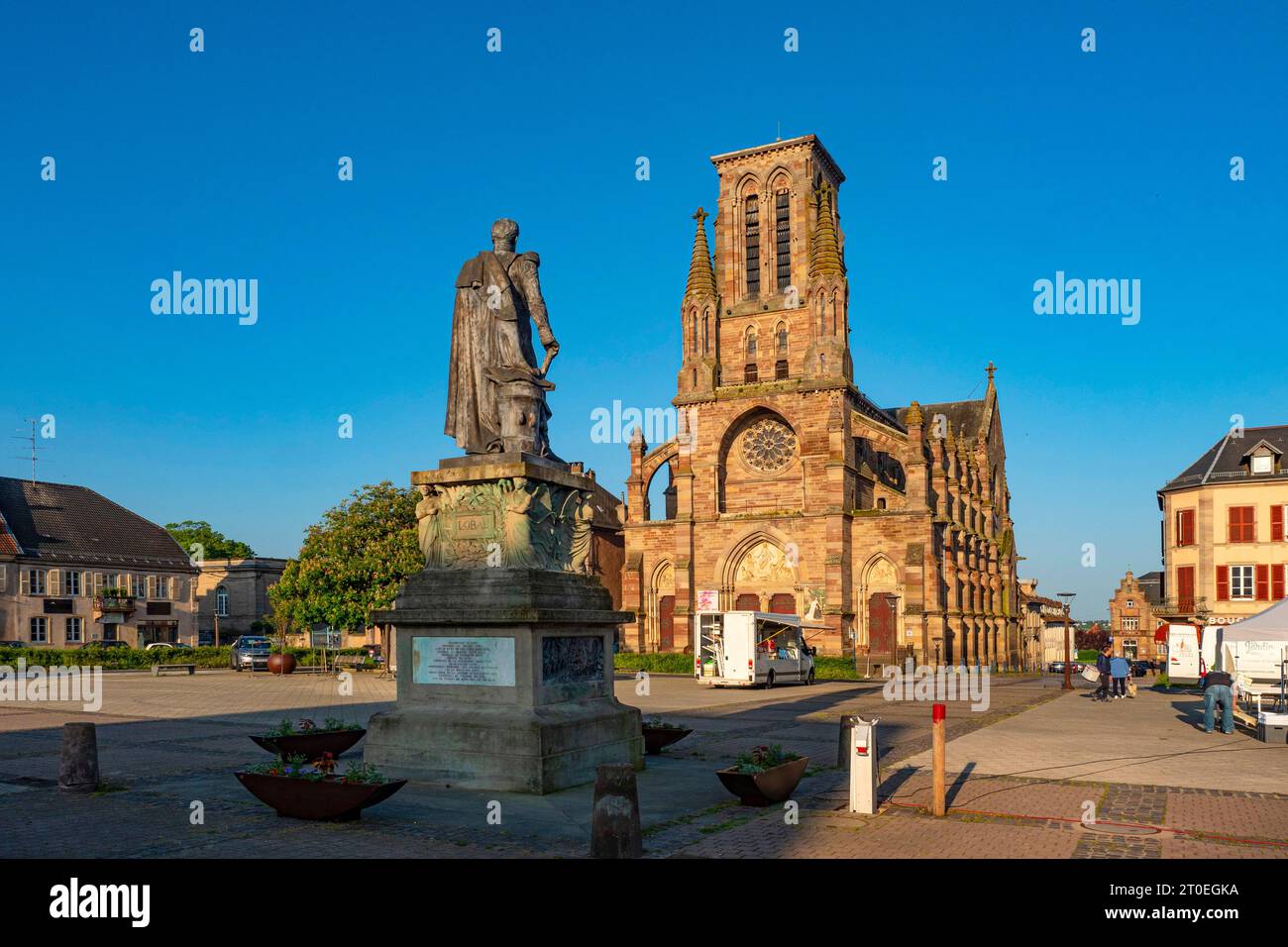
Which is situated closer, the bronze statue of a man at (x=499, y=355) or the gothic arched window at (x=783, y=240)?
the bronze statue of a man at (x=499, y=355)

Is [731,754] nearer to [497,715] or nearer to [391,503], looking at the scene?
[497,715]

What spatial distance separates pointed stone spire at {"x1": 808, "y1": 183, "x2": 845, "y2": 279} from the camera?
55719 millimetres

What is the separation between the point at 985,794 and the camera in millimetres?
12391

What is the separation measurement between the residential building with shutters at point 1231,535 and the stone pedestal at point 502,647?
48312 mm

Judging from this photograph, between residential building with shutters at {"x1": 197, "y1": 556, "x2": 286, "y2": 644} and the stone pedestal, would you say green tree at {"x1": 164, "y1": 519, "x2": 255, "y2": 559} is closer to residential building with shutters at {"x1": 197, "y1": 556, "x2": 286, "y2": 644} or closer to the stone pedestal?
residential building with shutters at {"x1": 197, "y1": 556, "x2": 286, "y2": 644}

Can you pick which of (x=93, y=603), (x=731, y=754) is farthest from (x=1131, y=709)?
(x=93, y=603)

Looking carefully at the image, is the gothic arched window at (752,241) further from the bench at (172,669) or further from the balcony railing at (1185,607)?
the bench at (172,669)

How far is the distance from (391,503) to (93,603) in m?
31.8

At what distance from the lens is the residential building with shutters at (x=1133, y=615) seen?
330ft

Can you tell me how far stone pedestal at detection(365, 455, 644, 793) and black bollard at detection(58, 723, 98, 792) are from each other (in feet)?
10.4

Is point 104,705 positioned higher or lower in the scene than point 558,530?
lower

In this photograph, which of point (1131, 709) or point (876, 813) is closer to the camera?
point (876, 813)

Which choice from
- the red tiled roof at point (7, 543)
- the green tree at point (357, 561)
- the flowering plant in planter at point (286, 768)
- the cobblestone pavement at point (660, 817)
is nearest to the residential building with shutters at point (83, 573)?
the red tiled roof at point (7, 543)

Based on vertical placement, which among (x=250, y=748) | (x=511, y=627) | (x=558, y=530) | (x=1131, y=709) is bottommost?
(x=1131, y=709)
